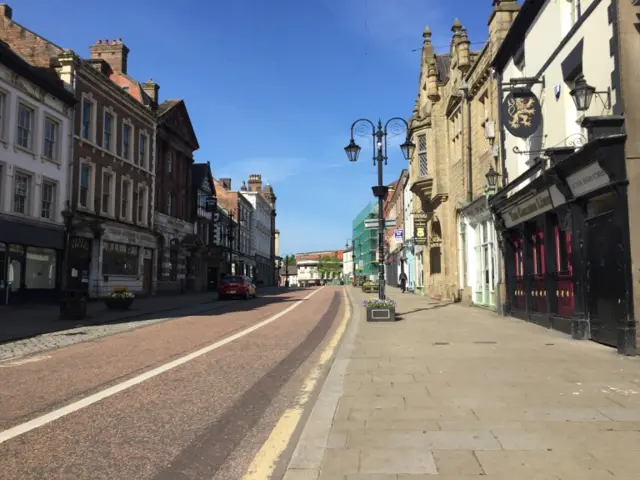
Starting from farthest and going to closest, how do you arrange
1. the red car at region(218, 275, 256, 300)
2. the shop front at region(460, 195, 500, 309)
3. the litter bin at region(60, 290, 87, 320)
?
1. the red car at region(218, 275, 256, 300)
2. the shop front at region(460, 195, 500, 309)
3. the litter bin at region(60, 290, 87, 320)

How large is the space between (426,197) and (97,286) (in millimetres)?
19068

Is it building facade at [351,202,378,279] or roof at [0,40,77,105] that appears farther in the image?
building facade at [351,202,378,279]

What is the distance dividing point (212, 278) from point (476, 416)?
49.7 m

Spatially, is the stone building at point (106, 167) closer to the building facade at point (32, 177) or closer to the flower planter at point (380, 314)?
the building facade at point (32, 177)

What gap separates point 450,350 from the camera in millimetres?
10539

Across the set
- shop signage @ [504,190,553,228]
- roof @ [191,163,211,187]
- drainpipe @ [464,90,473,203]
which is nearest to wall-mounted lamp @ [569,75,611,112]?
shop signage @ [504,190,553,228]

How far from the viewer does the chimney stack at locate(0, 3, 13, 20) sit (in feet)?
90.8

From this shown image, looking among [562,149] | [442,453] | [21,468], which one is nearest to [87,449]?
[21,468]

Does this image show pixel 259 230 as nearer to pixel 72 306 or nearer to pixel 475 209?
pixel 475 209

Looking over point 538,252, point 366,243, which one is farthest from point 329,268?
point 538,252

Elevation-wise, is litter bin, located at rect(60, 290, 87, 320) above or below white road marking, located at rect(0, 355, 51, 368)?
above

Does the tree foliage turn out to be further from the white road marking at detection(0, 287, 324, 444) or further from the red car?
Answer: the white road marking at detection(0, 287, 324, 444)

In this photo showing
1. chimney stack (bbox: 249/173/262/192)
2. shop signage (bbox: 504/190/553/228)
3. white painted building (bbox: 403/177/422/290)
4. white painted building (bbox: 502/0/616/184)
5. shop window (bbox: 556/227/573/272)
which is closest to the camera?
white painted building (bbox: 502/0/616/184)

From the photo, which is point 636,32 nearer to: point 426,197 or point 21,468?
point 21,468
